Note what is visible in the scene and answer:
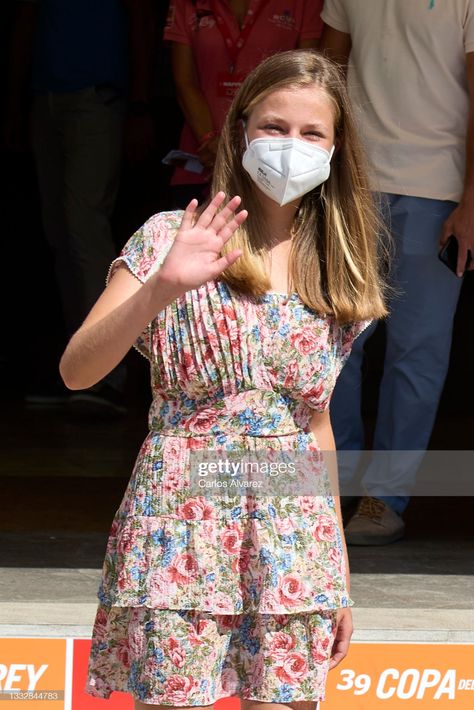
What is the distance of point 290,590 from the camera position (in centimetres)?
→ 200

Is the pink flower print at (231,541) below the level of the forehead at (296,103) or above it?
below

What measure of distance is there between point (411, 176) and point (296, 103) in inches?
65.6

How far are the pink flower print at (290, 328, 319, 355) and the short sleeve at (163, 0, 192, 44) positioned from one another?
86.1 inches

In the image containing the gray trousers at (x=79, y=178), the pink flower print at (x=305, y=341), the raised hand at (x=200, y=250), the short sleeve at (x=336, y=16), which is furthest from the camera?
the gray trousers at (x=79, y=178)

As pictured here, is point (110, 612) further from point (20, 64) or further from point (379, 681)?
point (20, 64)

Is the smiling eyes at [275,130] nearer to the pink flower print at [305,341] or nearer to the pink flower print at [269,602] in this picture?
the pink flower print at [305,341]

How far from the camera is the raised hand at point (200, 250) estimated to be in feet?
6.01

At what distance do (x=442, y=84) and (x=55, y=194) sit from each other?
2.25 m

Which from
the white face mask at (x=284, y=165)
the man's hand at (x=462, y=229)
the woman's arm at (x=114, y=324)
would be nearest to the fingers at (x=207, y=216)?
the woman's arm at (x=114, y=324)

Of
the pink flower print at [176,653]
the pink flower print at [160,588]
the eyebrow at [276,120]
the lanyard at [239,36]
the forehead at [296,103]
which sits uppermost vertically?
the forehead at [296,103]

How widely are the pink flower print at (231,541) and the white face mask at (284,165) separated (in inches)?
22.5

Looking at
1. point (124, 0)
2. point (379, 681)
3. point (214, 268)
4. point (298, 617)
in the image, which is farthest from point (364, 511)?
point (124, 0)

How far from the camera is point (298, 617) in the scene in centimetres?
203

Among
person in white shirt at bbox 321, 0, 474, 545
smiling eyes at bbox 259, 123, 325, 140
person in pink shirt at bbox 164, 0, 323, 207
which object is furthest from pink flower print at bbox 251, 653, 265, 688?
person in pink shirt at bbox 164, 0, 323, 207
